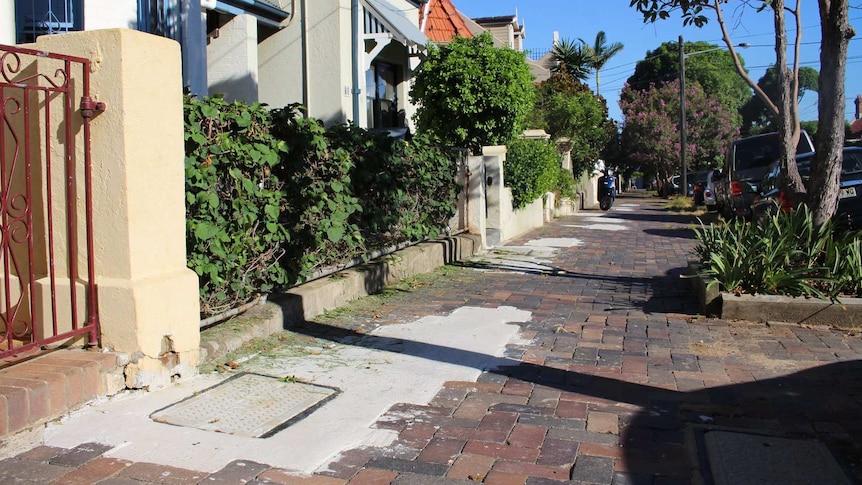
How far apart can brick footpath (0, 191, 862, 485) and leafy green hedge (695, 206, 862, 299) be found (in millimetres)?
461

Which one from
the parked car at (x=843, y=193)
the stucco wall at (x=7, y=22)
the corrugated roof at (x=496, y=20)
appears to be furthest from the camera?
the corrugated roof at (x=496, y=20)

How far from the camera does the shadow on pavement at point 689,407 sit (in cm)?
363

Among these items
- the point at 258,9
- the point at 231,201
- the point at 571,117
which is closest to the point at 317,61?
the point at 258,9

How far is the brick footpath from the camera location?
3389 millimetres

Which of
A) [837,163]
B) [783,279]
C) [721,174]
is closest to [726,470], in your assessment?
[783,279]

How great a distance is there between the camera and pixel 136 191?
4.30 metres

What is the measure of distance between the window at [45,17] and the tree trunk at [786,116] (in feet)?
25.2

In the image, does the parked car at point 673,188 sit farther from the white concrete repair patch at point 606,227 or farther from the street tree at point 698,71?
the white concrete repair patch at point 606,227

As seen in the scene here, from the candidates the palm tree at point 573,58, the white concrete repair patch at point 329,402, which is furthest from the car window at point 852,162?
the palm tree at point 573,58

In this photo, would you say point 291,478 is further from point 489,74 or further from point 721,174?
point 721,174

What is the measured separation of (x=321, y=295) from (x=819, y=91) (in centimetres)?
522

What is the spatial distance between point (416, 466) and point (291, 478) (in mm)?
572

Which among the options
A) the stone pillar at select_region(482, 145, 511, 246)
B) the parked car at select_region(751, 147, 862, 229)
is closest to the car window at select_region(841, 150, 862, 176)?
the parked car at select_region(751, 147, 862, 229)

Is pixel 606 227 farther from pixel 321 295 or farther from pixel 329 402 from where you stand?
pixel 329 402
